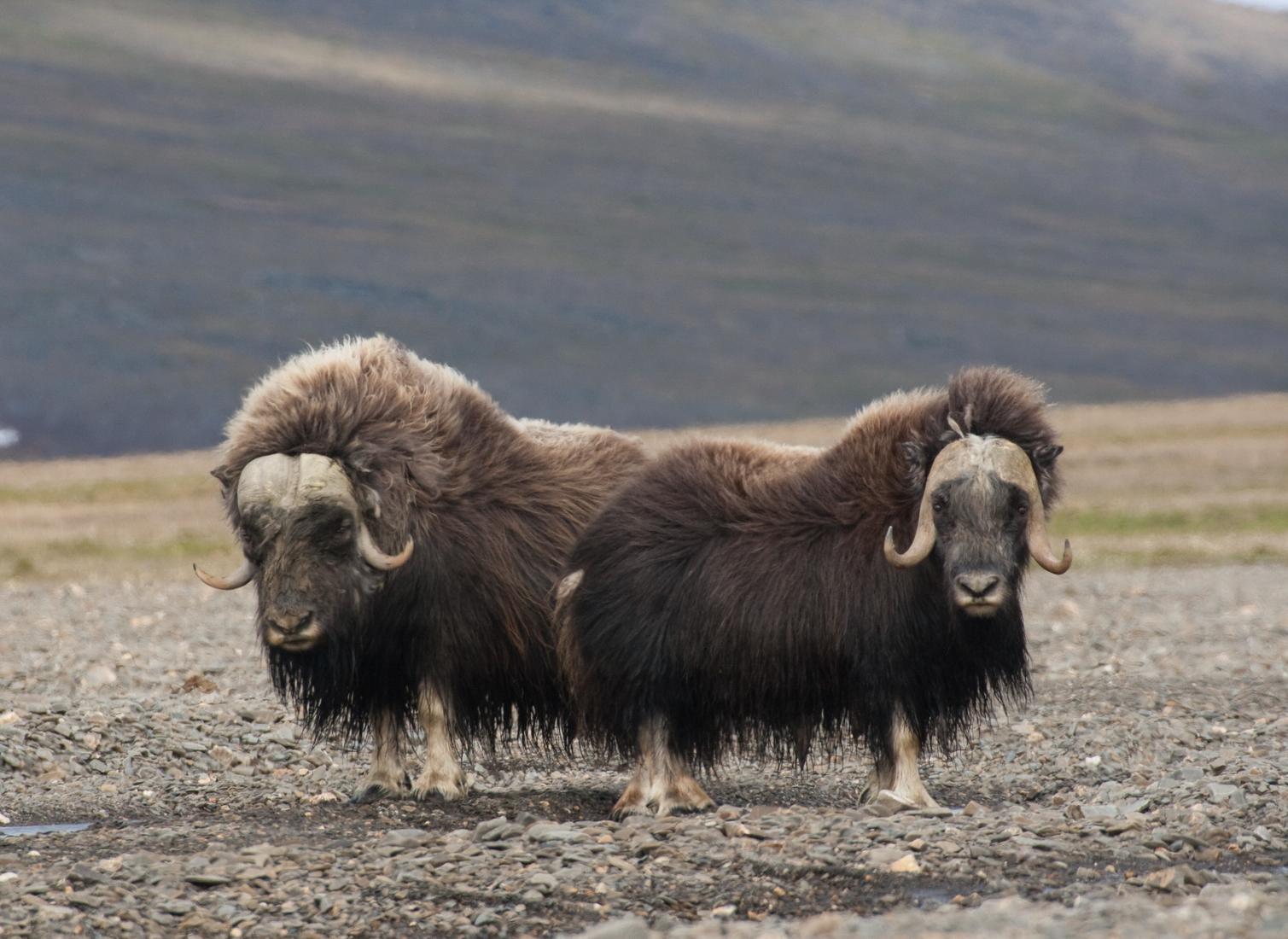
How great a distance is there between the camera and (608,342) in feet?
185

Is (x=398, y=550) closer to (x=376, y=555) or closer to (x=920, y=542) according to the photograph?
(x=376, y=555)

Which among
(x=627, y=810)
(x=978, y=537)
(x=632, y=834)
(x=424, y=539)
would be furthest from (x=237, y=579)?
(x=978, y=537)

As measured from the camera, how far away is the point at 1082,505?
21688 millimetres

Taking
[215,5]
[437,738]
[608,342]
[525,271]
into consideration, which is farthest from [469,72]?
[437,738]

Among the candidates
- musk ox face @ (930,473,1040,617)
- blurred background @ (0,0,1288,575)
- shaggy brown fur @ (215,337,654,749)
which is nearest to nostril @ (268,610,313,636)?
shaggy brown fur @ (215,337,654,749)

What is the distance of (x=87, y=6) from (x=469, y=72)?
52.7 feet

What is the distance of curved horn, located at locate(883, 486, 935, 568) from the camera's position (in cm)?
534

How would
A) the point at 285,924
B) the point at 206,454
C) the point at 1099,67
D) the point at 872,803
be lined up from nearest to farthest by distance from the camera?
1. the point at 285,924
2. the point at 872,803
3. the point at 206,454
4. the point at 1099,67

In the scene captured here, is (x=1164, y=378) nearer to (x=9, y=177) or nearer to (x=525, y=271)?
(x=525, y=271)

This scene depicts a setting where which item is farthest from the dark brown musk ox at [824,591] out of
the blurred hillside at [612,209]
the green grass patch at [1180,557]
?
the blurred hillside at [612,209]

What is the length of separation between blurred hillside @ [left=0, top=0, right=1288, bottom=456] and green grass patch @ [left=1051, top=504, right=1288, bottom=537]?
2608 centimetres

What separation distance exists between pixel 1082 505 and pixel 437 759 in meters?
16.5

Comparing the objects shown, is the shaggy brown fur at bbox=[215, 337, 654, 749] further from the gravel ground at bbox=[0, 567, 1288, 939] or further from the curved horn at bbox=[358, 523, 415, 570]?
the gravel ground at bbox=[0, 567, 1288, 939]

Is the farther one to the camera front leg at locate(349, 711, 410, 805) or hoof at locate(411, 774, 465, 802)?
front leg at locate(349, 711, 410, 805)
